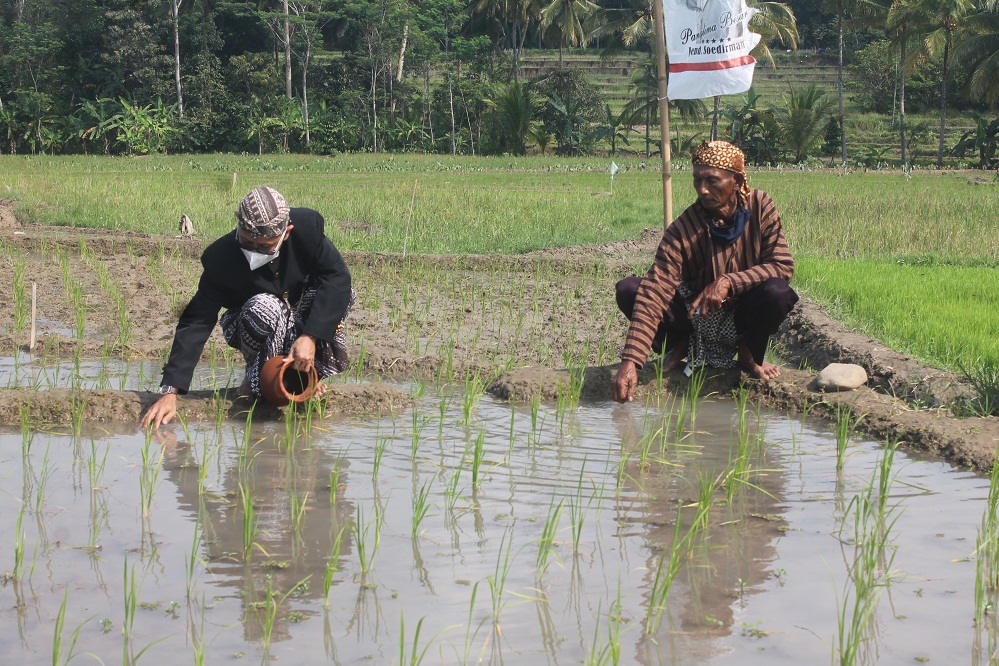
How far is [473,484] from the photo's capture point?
3.30 metres

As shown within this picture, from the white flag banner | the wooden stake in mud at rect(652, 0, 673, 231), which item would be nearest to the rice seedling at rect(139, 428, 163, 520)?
the wooden stake in mud at rect(652, 0, 673, 231)

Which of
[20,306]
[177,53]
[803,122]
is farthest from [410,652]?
[177,53]

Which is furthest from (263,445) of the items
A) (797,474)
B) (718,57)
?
(718,57)

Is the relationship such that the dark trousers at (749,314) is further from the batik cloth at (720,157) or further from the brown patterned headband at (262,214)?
the brown patterned headband at (262,214)

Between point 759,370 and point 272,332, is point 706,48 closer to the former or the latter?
point 759,370

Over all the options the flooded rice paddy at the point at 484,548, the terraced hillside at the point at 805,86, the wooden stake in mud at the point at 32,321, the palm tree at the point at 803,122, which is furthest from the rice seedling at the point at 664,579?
the palm tree at the point at 803,122

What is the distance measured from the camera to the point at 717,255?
436 cm

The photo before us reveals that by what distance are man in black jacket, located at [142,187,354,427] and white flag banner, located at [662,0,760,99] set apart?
2477mm

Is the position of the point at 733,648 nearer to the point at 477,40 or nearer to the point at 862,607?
the point at 862,607

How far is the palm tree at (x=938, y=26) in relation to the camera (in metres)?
25.8

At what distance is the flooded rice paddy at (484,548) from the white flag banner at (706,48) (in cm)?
227

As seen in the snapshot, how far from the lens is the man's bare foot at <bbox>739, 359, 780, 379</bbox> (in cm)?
455

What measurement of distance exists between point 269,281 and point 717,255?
5.66ft

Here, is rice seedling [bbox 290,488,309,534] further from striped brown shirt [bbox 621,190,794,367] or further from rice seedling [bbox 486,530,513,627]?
striped brown shirt [bbox 621,190,794,367]
